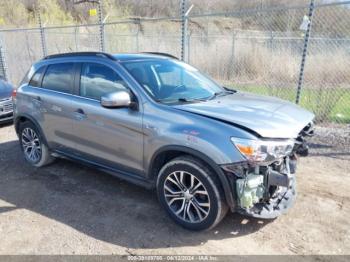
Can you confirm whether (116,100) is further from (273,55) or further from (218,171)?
(273,55)

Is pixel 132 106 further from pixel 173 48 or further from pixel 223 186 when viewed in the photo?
pixel 173 48

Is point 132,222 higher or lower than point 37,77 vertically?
lower

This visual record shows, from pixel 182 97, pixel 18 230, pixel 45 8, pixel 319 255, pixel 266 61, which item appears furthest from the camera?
pixel 45 8

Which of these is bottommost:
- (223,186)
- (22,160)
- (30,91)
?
(22,160)

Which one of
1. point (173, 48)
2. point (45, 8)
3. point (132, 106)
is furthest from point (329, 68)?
point (45, 8)

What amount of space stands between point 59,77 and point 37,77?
63 centimetres

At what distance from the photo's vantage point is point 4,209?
404 cm

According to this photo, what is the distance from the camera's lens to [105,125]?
155 inches

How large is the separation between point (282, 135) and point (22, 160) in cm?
449

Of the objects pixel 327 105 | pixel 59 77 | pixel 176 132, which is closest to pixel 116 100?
pixel 176 132

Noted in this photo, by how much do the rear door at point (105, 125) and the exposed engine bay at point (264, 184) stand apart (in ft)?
4.01

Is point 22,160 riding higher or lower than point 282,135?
lower

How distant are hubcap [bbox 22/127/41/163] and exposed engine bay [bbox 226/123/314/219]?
3.50 metres

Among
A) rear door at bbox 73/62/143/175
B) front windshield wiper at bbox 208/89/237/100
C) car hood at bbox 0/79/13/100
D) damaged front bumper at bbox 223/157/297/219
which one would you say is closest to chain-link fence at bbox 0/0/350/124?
front windshield wiper at bbox 208/89/237/100
